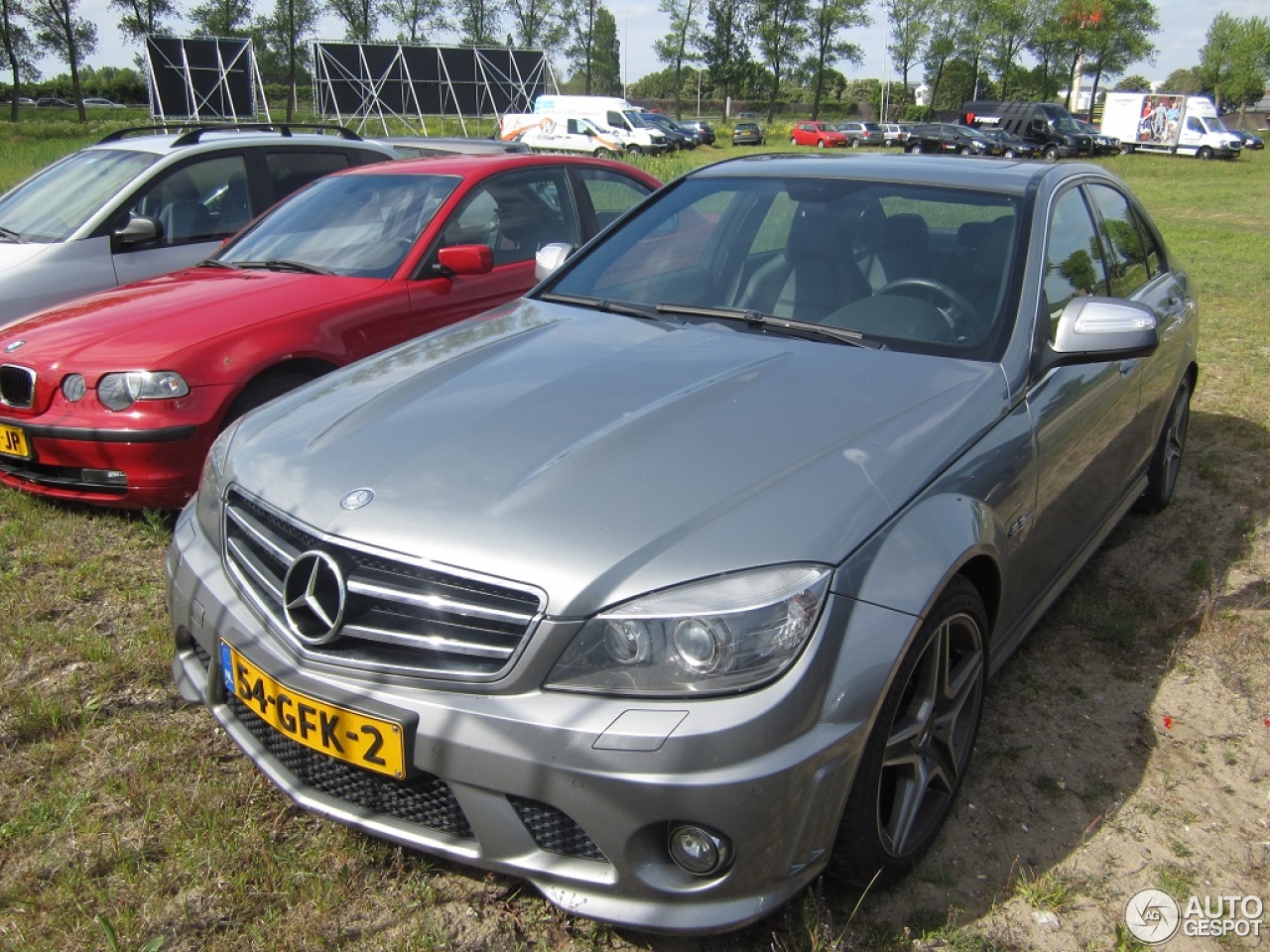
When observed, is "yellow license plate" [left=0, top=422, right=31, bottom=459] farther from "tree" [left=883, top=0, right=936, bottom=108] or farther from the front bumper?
"tree" [left=883, top=0, right=936, bottom=108]

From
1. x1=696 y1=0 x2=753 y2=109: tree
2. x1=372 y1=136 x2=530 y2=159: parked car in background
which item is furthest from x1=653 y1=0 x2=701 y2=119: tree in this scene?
x1=372 y1=136 x2=530 y2=159: parked car in background

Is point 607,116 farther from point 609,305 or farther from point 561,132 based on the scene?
point 609,305

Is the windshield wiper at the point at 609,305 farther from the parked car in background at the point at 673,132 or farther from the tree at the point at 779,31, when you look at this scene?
the tree at the point at 779,31

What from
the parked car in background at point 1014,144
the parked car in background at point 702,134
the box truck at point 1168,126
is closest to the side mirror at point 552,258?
the parked car in background at point 1014,144

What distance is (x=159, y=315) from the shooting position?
440 centimetres

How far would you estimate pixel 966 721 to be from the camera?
2605mm

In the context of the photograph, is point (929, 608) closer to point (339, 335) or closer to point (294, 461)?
point (294, 461)

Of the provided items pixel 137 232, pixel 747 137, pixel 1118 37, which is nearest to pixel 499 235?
pixel 137 232

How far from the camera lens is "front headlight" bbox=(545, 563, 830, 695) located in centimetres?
188

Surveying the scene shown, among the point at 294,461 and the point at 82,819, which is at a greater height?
the point at 294,461

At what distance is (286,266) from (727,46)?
80603 mm

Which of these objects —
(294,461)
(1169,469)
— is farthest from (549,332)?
(1169,469)

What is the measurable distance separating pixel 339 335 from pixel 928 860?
129 inches

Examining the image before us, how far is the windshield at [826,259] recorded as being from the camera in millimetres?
2979
